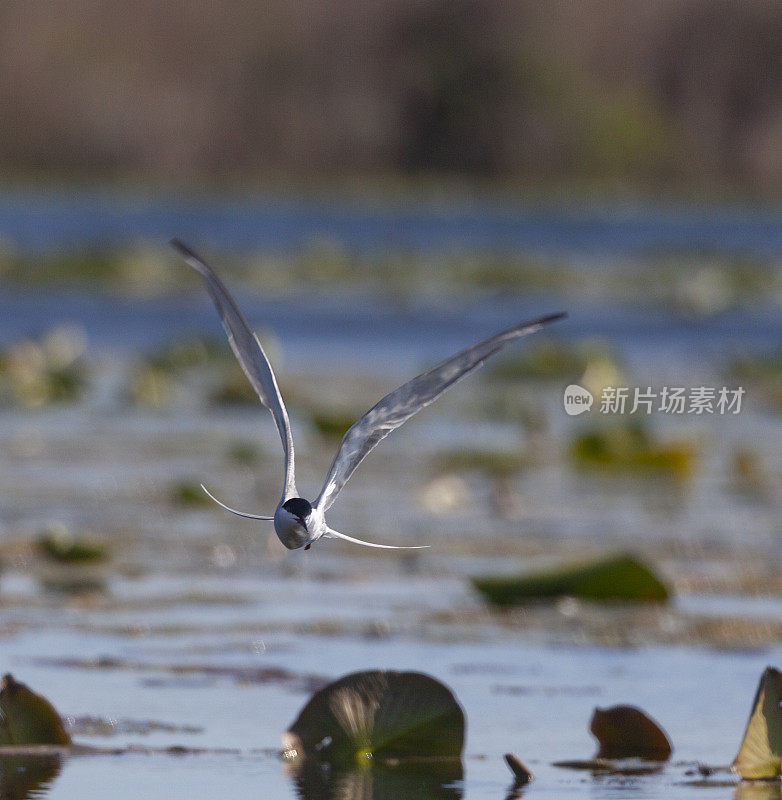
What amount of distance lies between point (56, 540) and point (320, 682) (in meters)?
1.02

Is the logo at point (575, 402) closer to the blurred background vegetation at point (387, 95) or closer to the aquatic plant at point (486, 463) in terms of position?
the aquatic plant at point (486, 463)

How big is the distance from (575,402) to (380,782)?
4.53 m

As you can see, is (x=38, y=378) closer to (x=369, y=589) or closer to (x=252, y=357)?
(x=369, y=589)

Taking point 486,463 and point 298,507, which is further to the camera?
point 486,463

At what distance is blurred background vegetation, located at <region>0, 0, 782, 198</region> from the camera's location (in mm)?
33969

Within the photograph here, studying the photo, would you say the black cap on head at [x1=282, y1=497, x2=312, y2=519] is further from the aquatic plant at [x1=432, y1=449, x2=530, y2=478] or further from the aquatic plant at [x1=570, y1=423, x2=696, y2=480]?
the aquatic plant at [x1=570, y1=423, x2=696, y2=480]

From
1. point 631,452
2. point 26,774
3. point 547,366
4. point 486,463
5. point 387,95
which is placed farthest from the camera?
point 387,95

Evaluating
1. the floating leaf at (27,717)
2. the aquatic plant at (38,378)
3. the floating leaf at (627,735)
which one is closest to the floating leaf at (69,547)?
the floating leaf at (27,717)

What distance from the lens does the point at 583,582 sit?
3598 mm

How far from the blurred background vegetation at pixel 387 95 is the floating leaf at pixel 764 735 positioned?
1207 inches

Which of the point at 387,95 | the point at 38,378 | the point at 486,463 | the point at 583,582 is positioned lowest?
the point at 583,582

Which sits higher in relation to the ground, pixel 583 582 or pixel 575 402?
pixel 575 402

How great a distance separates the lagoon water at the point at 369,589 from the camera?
263 centimetres

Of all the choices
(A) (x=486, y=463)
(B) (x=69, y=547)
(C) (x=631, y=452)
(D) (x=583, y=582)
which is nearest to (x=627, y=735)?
(D) (x=583, y=582)
